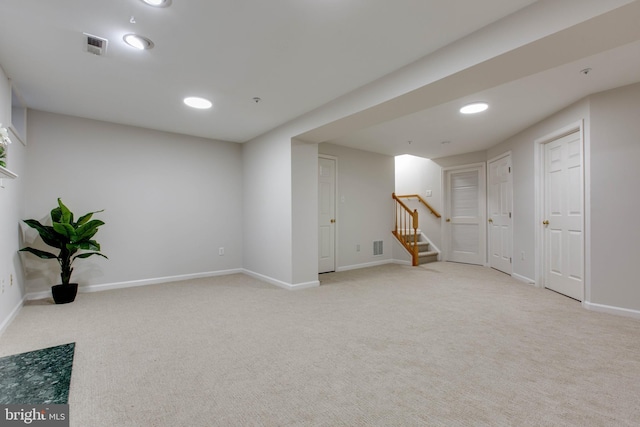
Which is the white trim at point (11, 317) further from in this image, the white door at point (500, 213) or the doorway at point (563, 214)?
the white door at point (500, 213)

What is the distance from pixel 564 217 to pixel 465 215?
261cm

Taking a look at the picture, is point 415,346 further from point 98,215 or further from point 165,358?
point 98,215

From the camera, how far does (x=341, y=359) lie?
7.19 feet

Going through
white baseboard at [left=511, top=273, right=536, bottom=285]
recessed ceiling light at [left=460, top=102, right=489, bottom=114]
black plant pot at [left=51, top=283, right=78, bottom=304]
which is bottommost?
white baseboard at [left=511, top=273, right=536, bottom=285]

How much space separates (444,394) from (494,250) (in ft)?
15.8

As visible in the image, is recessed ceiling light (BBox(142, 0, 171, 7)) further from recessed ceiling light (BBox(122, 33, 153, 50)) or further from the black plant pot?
the black plant pot

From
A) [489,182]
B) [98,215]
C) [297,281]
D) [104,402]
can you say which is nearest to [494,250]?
[489,182]

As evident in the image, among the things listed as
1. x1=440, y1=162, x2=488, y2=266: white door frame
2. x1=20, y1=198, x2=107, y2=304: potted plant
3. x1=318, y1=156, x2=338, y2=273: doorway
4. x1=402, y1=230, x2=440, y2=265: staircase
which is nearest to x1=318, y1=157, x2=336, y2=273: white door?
x1=318, y1=156, x2=338, y2=273: doorway

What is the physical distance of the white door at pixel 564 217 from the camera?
3.66 meters

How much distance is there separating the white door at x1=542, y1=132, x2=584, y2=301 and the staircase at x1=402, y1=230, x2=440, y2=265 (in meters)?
2.36

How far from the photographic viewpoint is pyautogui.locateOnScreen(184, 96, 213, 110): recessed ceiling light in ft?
11.2

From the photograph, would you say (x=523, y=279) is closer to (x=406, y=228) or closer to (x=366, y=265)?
(x=366, y=265)

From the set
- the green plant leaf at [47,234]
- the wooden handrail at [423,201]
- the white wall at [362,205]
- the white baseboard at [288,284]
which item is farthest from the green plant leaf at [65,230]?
the wooden handrail at [423,201]

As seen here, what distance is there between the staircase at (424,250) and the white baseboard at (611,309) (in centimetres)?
309
